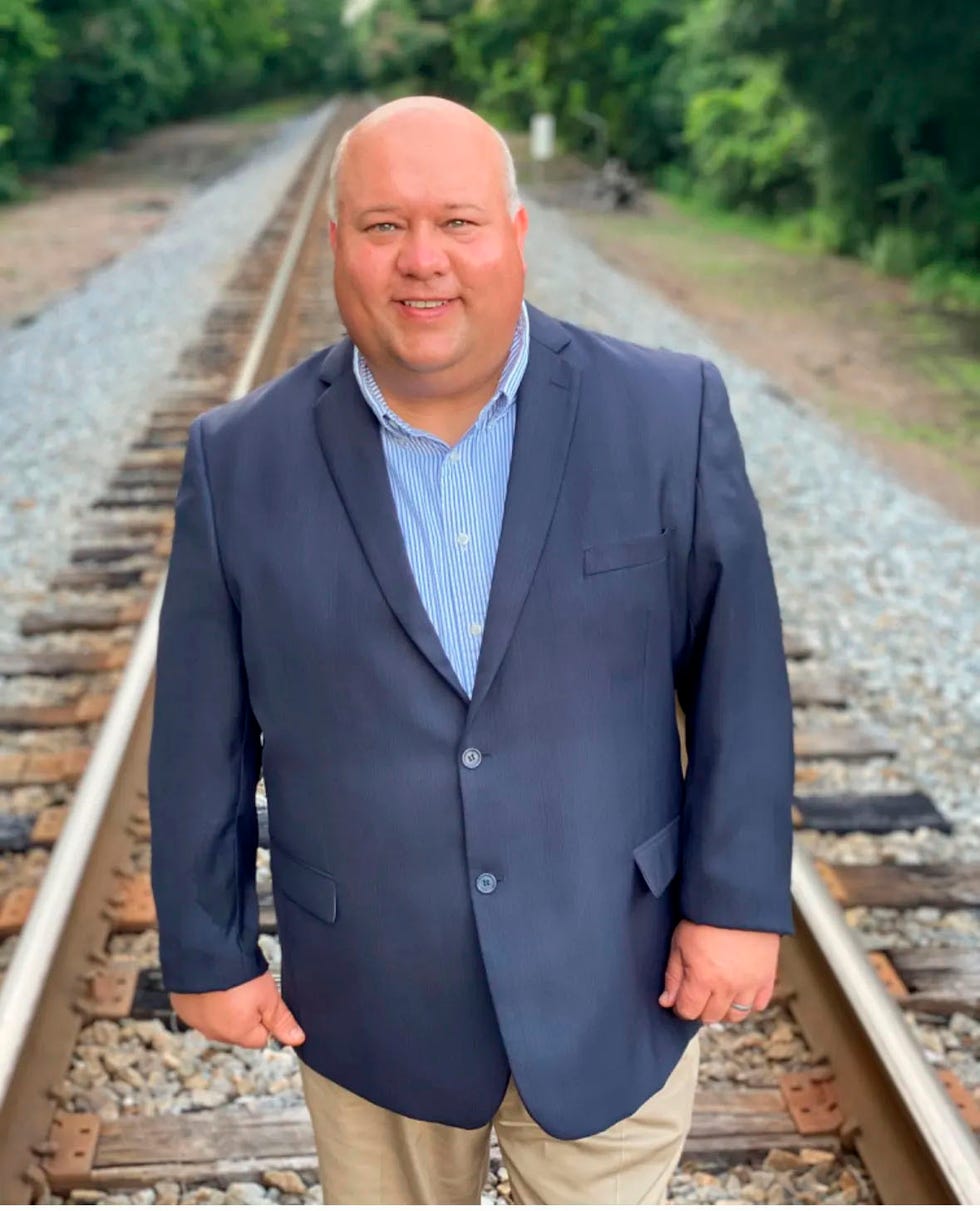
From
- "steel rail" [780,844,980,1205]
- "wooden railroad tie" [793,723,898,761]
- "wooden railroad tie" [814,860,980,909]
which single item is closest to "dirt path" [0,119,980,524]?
"wooden railroad tie" [793,723,898,761]

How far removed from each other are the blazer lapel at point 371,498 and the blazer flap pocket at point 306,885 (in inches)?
12.5

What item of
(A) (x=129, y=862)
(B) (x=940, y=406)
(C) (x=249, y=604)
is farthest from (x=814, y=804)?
(B) (x=940, y=406)

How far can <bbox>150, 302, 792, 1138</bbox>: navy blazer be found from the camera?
155cm

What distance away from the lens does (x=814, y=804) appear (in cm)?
387

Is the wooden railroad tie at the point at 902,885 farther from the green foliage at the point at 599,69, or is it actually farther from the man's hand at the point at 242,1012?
the green foliage at the point at 599,69

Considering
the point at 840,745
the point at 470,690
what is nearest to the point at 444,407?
the point at 470,690

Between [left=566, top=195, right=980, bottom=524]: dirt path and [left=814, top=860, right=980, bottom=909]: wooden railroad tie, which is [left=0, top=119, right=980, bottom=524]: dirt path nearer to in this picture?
[left=566, top=195, right=980, bottom=524]: dirt path

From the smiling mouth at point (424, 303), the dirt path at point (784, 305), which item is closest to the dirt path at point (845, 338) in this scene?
the dirt path at point (784, 305)

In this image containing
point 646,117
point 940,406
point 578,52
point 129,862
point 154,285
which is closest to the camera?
point 129,862

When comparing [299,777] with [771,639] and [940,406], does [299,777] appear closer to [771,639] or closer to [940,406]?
[771,639]

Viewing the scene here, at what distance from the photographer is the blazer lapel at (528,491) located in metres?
1.52

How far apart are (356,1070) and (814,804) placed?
94.4 inches

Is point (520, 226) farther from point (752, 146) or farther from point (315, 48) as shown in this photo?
point (315, 48)

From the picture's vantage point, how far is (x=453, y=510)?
156 cm
